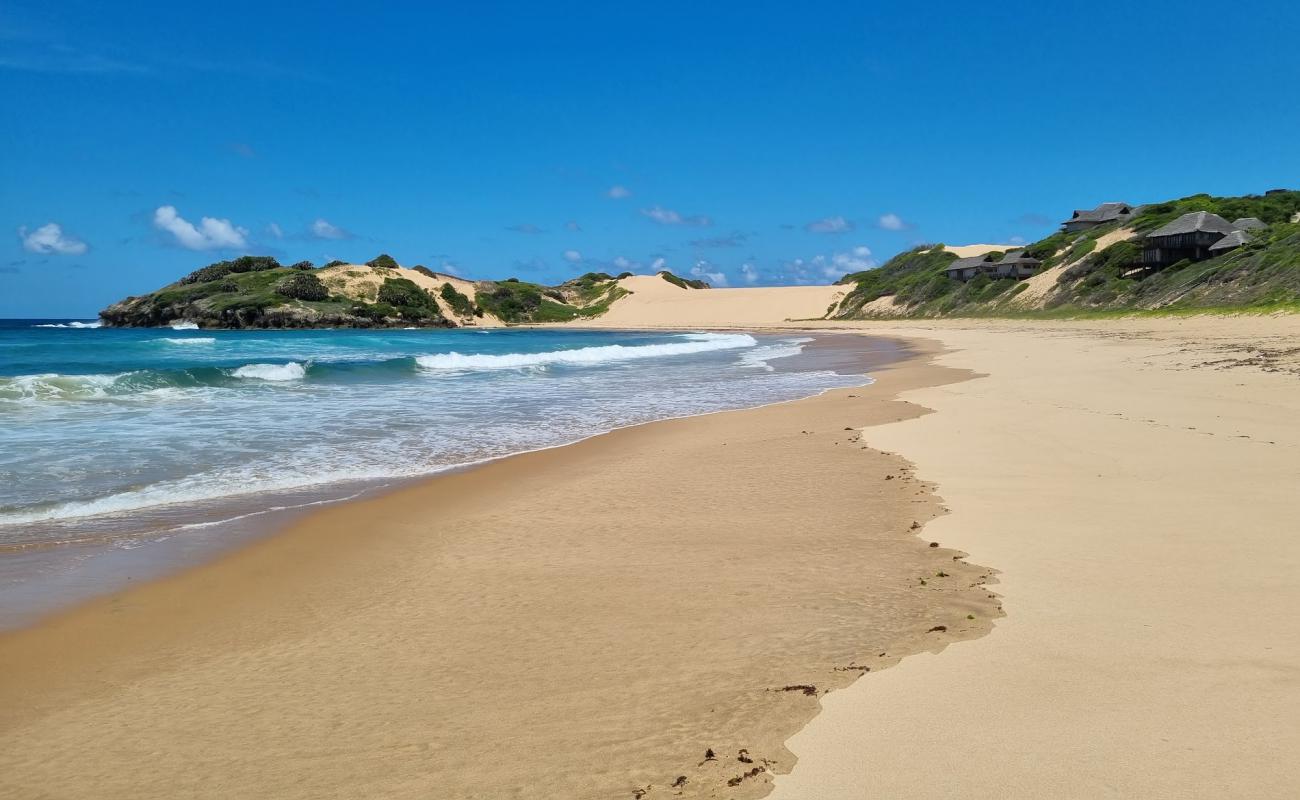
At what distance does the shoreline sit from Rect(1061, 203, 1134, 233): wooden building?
74220 millimetres

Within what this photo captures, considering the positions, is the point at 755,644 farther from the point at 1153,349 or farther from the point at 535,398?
the point at 1153,349

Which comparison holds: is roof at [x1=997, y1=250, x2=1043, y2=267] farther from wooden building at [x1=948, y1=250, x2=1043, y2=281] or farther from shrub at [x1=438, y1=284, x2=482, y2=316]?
shrub at [x1=438, y1=284, x2=482, y2=316]

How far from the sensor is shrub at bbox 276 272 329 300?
7319 centimetres

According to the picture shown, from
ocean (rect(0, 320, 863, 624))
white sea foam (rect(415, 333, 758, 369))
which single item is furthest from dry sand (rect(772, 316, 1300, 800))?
white sea foam (rect(415, 333, 758, 369))

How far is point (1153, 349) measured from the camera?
21.0m

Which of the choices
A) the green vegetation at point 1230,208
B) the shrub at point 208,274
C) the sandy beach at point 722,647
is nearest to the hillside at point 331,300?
the shrub at point 208,274

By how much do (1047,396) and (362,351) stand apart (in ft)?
109

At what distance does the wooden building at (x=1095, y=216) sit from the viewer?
69.5 m

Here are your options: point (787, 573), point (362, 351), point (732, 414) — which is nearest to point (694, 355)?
point (362, 351)

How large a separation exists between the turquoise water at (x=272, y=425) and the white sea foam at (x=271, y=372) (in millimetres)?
54

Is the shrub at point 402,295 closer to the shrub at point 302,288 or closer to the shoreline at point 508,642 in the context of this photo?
the shrub at point 302,288

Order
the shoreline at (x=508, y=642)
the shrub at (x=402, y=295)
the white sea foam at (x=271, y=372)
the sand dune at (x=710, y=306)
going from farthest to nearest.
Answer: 1. the sand dune at (x=710, y=306)
2. the shrub at (x=402, y=295)
3. the white sea foam at (x=271, y=372)
4. the shoreline at (x=508, y=642)

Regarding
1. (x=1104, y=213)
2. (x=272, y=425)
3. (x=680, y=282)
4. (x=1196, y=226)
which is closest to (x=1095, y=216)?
(x=1104, y=213)

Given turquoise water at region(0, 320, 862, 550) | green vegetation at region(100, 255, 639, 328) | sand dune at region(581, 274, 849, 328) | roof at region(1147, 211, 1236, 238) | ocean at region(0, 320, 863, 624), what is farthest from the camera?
sand dune at region(581, 274, 849, 328)
